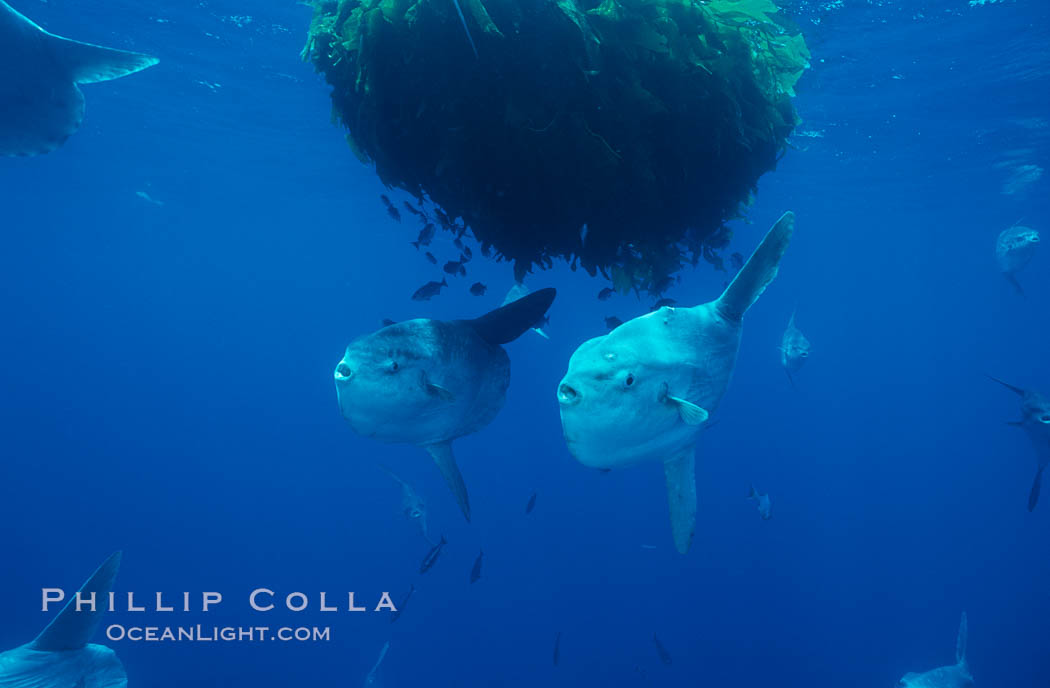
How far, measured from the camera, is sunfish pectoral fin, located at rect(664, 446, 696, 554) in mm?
3459

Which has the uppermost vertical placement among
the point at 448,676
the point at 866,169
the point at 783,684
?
Result: the point at 866,169

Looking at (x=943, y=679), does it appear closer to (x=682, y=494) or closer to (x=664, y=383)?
(x=682, y=494)

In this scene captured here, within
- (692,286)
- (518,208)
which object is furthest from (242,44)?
(692,286)

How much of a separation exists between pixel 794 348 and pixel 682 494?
26.5ft

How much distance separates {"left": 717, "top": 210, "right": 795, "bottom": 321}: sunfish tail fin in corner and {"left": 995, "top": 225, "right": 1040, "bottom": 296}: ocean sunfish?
41.7ft

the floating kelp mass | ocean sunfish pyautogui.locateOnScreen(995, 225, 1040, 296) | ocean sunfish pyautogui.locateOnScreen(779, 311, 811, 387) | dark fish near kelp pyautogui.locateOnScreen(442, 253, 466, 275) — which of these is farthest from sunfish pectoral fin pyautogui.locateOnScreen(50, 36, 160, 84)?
ocean sunfish pyautogui.locateOnScreen(995, 225, 1040, 296)

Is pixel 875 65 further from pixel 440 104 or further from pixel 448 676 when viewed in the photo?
pixel 448 676

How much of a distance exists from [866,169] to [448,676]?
90.8 ft

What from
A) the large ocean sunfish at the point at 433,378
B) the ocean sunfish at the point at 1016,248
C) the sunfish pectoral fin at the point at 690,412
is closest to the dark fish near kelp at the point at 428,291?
the large ocean sunfish at the point at 433,378

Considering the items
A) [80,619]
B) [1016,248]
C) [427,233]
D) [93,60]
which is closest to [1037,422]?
[1016,248]

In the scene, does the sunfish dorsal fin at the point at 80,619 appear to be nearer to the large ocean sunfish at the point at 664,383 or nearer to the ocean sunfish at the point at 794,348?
the large ocean sunfish at the point at 664,383

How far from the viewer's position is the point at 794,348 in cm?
1049

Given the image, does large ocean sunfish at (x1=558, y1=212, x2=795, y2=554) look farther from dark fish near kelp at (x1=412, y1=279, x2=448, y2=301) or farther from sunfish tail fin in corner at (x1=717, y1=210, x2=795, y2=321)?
dark fish near kelp at (x1=412, y1=279, x2=448, y2=301)

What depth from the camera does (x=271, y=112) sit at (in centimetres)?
2161
